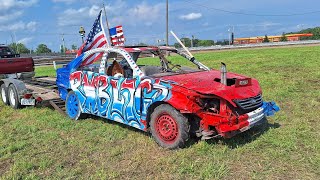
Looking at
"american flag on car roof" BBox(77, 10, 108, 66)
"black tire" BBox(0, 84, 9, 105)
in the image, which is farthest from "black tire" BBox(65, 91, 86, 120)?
"black tire" BBox(0, 84, 9, 105)

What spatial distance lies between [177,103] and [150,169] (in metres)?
1.06

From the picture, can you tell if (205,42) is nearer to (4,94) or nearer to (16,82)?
(4,94)

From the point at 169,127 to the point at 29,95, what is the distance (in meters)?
5.01

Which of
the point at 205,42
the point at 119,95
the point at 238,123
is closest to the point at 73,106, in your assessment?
the point at 119,95

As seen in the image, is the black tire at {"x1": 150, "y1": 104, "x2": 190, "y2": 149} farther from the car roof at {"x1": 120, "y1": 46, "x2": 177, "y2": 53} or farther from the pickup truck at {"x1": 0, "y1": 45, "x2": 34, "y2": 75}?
the pickup truck at {"x1": 0, "y1": 45, "x2": 34, "y2": 75}

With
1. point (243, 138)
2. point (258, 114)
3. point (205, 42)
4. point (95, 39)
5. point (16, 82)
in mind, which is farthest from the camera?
point (205, 42)

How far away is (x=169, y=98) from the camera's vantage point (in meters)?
5.29

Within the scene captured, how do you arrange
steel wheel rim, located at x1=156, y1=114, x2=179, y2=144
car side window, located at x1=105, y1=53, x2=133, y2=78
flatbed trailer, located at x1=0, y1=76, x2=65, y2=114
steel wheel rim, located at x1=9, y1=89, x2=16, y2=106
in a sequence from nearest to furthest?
steel wheel rim, located at x1=156, y1=114, x2=179, y2=144, car side window, located at x1=105, y1=53, x2=133, y2=78, flatbed trailer, located at x1=0, y1=76, x2=65, y2=114, steel wheel rim, located at x1=9, y1=89, x2=16, y2=106

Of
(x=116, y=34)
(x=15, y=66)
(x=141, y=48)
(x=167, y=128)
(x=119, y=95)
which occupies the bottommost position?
(x=167, y=128)

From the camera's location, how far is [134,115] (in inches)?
234

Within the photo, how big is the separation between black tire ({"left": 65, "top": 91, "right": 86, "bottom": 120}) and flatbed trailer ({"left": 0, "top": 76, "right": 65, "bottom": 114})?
40 cm

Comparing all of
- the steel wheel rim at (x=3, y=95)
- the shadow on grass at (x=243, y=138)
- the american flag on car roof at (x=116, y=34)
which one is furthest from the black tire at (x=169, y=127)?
the steel wheel rim at (x=3, y=95)

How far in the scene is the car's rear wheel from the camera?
24.6 ft

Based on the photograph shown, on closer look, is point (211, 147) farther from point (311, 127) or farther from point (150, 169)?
point (311, 127)
